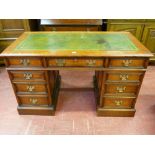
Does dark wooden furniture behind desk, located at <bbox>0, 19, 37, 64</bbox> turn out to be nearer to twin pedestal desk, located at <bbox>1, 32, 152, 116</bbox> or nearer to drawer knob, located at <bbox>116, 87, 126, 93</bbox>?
twin pedestal desk, located at <bbox>1, 32, 152, 116</bbox>

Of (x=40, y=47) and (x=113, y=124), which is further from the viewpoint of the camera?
(x=113, y=124)

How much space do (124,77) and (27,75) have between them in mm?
930

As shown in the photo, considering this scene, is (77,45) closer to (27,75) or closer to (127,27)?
(27,75)

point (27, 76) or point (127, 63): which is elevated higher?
point (127, 63)

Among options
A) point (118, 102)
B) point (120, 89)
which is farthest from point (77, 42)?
point (118, 102)

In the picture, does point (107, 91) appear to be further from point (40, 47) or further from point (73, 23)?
point (73, 23)

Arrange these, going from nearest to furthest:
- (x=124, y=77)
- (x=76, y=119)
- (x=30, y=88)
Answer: (x=124, y=77), (x=30, y=88), (x=76, y=119)

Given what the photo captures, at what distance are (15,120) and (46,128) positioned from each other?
1.25ft

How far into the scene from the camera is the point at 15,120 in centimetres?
165

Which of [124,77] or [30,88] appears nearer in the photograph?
[124,77]

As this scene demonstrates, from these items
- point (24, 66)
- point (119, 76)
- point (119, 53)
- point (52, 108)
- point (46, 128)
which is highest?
point (119, 53)

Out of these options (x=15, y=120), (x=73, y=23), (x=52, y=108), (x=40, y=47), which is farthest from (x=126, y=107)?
(x=73, y=23)

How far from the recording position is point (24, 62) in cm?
133

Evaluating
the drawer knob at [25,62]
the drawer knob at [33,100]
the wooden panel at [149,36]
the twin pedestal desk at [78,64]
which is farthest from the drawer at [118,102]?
the wooden panel at [149,36]
